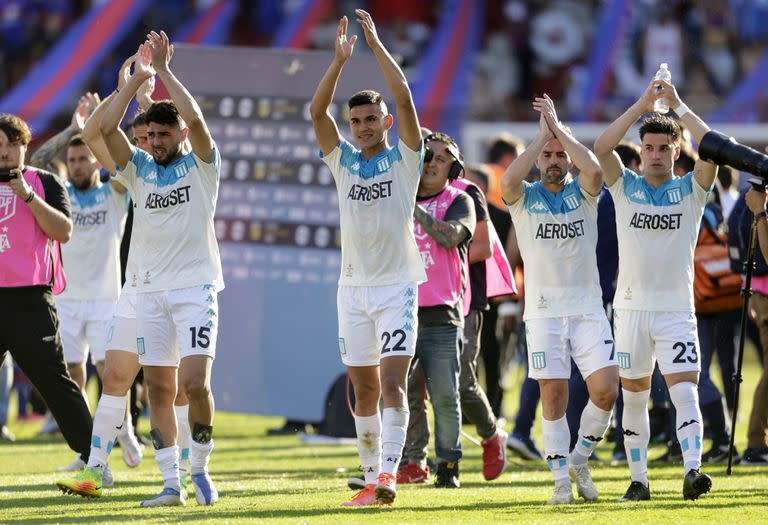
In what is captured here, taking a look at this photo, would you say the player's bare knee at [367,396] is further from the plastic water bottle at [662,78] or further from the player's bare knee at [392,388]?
the plastic water bottle at [662,78]

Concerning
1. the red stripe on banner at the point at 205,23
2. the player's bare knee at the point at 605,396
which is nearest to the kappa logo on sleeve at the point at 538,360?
the player's bare knee at the point at 605,396

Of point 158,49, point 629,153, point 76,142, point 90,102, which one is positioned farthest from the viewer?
point 76,142

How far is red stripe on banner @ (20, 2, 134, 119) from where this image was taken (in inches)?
1051

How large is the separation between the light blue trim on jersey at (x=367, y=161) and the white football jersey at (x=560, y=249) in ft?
2.60

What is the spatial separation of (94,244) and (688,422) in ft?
16.4

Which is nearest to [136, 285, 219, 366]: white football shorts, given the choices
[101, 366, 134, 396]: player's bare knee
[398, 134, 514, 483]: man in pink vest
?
[101, 366, 134, 396]: player's bare knee

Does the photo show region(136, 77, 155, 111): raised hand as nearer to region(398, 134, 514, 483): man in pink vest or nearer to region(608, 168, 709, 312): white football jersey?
region(398, 134, 514, 483): man in pink vest

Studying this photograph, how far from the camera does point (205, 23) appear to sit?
28406 mm

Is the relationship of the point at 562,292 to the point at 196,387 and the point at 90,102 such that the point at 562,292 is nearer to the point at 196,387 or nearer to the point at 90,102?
the point at 196,387

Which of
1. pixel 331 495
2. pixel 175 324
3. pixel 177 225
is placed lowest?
pixel 331 495

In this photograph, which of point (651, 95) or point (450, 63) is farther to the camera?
point (450, 63)

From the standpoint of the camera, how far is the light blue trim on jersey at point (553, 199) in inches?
347

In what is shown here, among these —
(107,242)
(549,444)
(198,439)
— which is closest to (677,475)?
(549,444)

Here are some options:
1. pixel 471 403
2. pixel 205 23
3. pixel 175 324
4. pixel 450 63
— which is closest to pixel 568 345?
pixel 471 403
